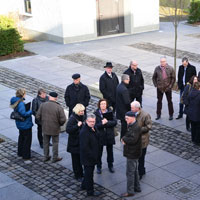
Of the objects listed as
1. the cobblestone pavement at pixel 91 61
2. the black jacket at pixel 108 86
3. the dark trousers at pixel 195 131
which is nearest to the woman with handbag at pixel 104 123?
the dark trousers at pixel 195 131

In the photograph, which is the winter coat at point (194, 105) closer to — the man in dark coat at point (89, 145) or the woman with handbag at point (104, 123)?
the woman with handbag at point (104, 123)

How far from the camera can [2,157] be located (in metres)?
11.0

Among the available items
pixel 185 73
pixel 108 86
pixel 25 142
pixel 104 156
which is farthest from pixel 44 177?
pixel 185 73

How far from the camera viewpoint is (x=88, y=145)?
28.6 feet

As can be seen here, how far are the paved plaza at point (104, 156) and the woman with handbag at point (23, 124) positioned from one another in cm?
22

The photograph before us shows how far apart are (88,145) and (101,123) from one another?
2.78ft

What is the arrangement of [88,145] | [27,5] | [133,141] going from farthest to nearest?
1. [27,5]
2. [88,145]
3. [133,141]

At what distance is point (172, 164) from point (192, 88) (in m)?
1.97

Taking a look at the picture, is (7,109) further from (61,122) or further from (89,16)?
(89,16)

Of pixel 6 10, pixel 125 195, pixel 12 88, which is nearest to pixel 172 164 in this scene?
pixel 125 195

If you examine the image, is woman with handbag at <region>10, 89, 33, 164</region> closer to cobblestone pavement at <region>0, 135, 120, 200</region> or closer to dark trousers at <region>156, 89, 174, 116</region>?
cobblestone pavement at <region>0, 135, 120, 200</region>

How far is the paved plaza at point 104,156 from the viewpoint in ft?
30.7

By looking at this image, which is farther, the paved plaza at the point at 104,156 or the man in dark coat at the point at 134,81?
the man in dark coat at the point at 134,81

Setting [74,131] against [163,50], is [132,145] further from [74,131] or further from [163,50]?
[163,50]
